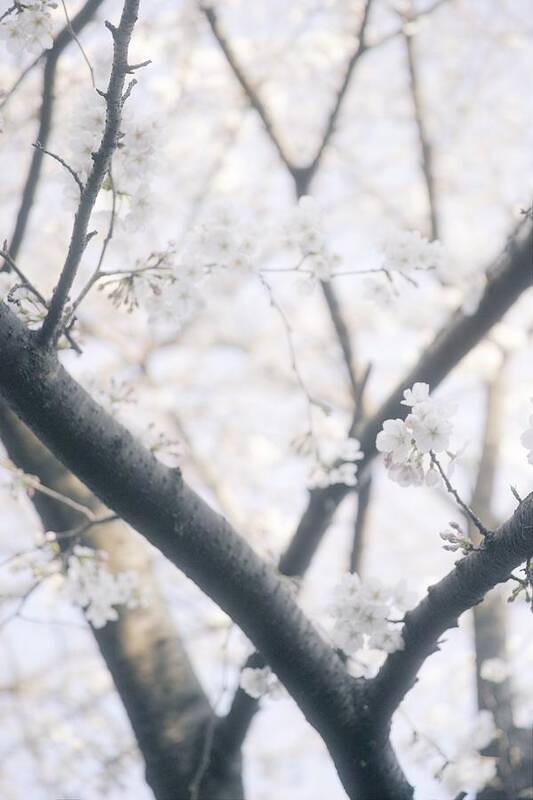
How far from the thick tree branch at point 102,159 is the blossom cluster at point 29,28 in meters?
0.52

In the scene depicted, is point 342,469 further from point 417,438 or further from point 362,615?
point 417,438

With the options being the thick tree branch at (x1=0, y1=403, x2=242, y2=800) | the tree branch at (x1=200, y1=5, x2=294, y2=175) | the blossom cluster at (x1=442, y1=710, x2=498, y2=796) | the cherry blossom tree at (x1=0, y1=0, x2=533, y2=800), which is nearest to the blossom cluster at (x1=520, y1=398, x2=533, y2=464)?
the cherry blossom tree at (x1=0, y1=0, x2=533, y2=800)

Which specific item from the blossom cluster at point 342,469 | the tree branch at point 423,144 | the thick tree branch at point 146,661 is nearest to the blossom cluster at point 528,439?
the blossom cluster at point 342,469

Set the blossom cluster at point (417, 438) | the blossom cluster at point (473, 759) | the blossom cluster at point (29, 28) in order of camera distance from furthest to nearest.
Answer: the blossom cluster at point (473, 759)
the blossom cluster at point (29, 28)
the blossom cluster at point (417, 438)

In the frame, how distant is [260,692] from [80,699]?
474 cm

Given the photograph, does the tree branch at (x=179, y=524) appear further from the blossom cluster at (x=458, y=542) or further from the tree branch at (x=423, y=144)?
the tree branch at (x=423, y=144)

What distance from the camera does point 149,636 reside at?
229 cm

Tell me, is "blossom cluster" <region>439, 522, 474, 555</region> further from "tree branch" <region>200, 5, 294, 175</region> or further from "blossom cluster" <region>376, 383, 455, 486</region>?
"tree branch" <region>200, 5, 294, 175</region>

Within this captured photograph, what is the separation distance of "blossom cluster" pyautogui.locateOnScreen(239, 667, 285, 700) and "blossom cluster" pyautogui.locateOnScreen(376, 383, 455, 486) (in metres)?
0.85

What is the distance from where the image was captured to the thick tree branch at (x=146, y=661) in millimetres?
2098

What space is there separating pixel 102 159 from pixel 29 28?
23.0 inches

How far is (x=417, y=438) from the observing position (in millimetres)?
1315

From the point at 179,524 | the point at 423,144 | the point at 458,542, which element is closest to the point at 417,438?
the point at 458,542

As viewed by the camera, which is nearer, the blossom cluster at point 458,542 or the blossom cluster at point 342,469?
the blossom cluster at point 458,542
